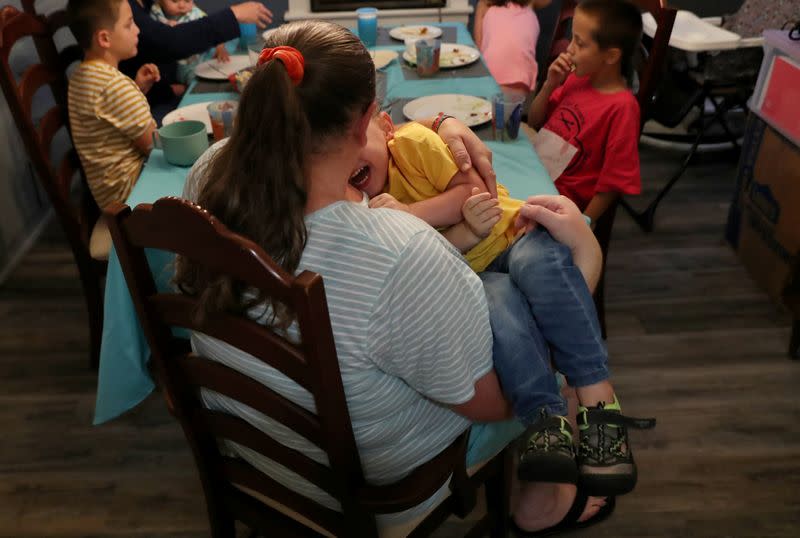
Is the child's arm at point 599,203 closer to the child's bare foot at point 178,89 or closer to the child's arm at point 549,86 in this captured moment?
the child's arm at point 549,86

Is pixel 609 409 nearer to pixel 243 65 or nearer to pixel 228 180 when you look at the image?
pixel 228 180

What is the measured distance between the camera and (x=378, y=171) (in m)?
1.44

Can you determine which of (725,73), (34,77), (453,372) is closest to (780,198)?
(725,73)

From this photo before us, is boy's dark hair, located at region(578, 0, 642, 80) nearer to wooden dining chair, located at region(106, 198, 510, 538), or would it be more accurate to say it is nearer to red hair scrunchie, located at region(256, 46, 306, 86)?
wooden dining chair, located at region(106, 198, 510, 538)

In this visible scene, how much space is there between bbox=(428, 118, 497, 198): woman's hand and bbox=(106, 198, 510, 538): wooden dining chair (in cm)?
52

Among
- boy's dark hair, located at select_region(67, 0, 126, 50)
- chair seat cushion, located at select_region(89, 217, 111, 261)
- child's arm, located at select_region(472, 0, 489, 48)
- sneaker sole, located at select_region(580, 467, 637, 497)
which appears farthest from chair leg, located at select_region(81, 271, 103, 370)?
child's arm, located at select_region(472, 0, 489, 48)

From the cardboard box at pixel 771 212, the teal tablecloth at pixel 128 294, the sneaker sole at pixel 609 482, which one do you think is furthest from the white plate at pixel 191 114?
the cardboard box at pixel 771 212

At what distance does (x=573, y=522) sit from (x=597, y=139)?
3.26 ft

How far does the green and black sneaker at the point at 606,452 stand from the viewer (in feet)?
4.40

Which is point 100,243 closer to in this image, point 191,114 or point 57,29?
point 191,114

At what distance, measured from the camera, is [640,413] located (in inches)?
81.9

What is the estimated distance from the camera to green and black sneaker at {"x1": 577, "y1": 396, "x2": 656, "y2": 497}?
4.40ft

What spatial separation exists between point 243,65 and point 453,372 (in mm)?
1654

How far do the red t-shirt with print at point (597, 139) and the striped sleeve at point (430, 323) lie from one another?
3.48 feet
